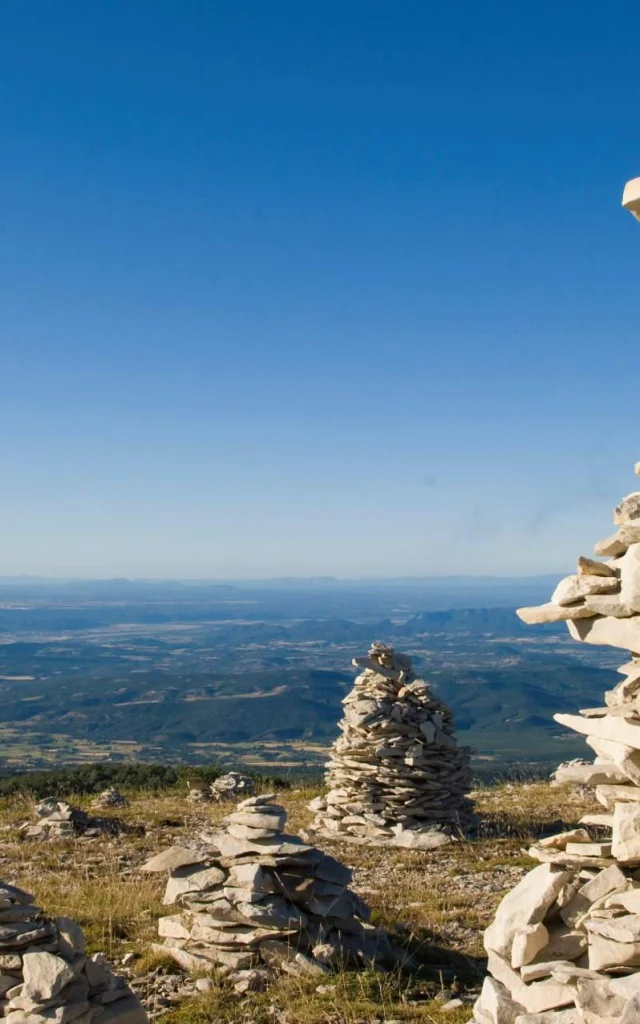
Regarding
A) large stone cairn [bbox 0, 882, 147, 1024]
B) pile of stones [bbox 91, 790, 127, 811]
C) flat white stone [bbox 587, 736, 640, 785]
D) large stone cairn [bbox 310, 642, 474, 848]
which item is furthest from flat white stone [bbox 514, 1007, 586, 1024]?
pile of stones [bbox 91, 790, 127, 811]

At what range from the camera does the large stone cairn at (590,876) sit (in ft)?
16.4

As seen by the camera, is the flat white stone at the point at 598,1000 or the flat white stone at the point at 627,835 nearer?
the flat white stone at the point at 598,1000

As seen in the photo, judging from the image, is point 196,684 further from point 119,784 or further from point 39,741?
point 119,784

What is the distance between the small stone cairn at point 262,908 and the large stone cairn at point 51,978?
1652mm

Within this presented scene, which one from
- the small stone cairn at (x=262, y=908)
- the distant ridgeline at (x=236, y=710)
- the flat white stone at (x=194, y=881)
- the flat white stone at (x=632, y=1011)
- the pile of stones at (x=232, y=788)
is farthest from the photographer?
the distant ridgeline at (x=236, y=710)

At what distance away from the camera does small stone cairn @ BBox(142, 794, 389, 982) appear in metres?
8.27

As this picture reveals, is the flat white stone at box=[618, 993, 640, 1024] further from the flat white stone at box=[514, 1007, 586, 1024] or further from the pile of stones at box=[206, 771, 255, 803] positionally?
the pile of stones at box=[206, 771, 255, 803]

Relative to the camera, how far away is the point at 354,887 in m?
11.8

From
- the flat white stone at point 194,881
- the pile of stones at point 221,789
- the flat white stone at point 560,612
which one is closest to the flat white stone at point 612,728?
the flat white stone at point 560,612

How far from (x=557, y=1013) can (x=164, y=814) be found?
1327 centimetres

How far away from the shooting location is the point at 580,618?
5.77 metres

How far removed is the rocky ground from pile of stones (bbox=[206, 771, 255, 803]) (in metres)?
1.00

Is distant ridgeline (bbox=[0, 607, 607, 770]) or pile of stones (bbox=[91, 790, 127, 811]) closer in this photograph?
pile of stones (bbox=[91, 790, 127, 811])

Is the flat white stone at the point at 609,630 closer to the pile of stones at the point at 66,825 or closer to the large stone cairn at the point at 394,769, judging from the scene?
the large stone cairn at the point at 394,769
